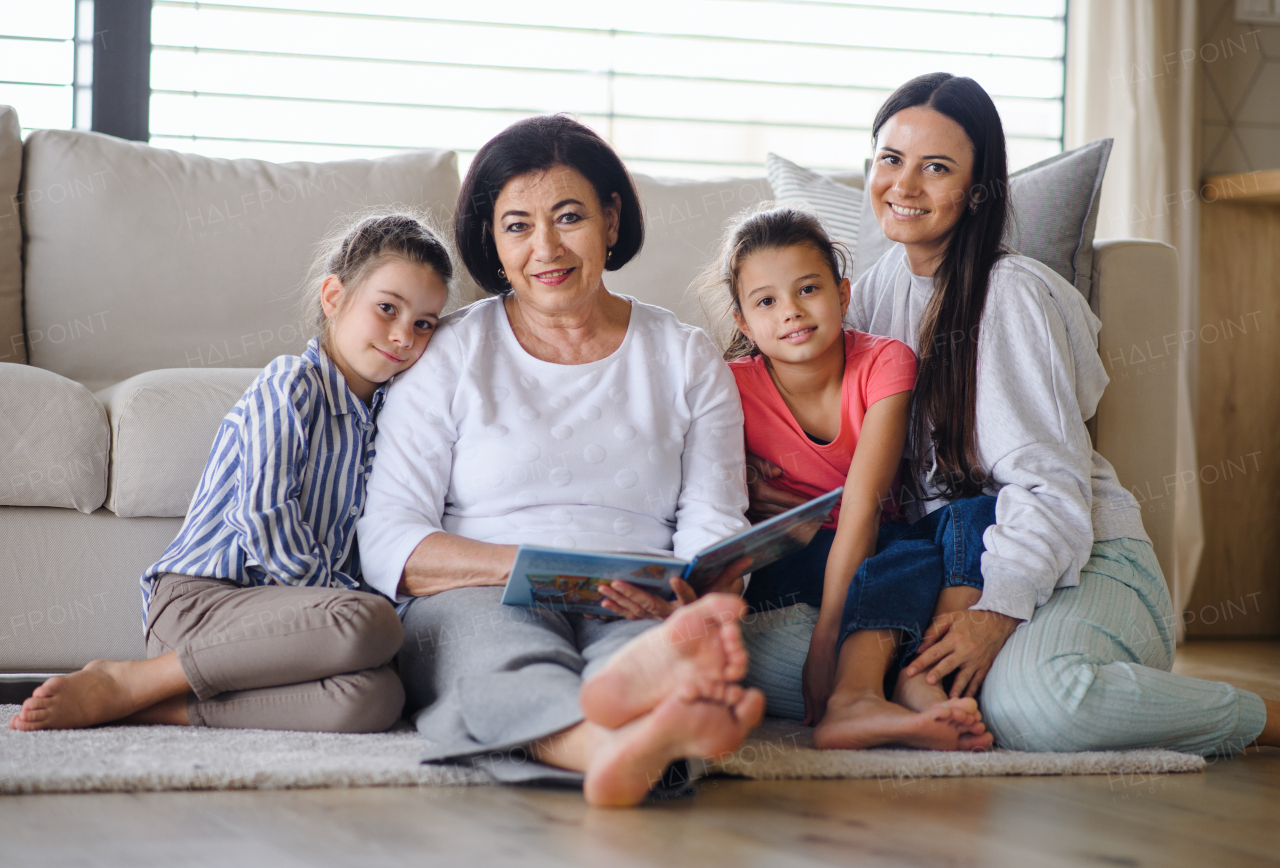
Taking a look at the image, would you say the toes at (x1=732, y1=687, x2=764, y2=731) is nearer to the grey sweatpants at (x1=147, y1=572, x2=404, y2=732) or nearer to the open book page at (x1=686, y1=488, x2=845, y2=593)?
the open book page at (x1=686, y1=488, x2=845, y2=593)

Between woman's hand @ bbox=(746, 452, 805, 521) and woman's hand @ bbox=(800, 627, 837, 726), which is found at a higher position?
woman's hand @ bbox=(746, 452, 805, 521)

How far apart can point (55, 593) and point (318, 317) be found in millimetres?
551

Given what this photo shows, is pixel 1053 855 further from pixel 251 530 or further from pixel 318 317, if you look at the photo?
pixel 318 317

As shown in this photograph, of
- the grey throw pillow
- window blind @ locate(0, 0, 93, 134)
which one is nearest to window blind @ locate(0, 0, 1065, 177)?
window blind @ locate(0, 0, 93, 134)

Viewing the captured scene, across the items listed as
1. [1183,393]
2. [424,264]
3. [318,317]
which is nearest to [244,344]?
[318,317]

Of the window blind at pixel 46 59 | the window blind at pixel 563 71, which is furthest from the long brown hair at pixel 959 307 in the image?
the window blind at pixel 46 59

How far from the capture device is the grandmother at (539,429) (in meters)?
1.30

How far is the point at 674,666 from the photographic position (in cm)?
90

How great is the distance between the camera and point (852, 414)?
4.92 ft

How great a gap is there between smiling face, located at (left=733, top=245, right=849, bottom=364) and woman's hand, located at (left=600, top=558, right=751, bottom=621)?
38 cm

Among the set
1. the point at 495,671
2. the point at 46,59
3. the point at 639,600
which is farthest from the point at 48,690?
the point at 46,59

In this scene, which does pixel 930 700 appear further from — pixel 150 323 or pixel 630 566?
pixel 150 323

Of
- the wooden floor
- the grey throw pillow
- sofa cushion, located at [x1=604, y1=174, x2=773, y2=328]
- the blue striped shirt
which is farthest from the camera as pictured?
sofa cushion, located at [x1=604, y1=174, x2=773, y2=328]

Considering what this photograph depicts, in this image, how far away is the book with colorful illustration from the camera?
1.11 meters
